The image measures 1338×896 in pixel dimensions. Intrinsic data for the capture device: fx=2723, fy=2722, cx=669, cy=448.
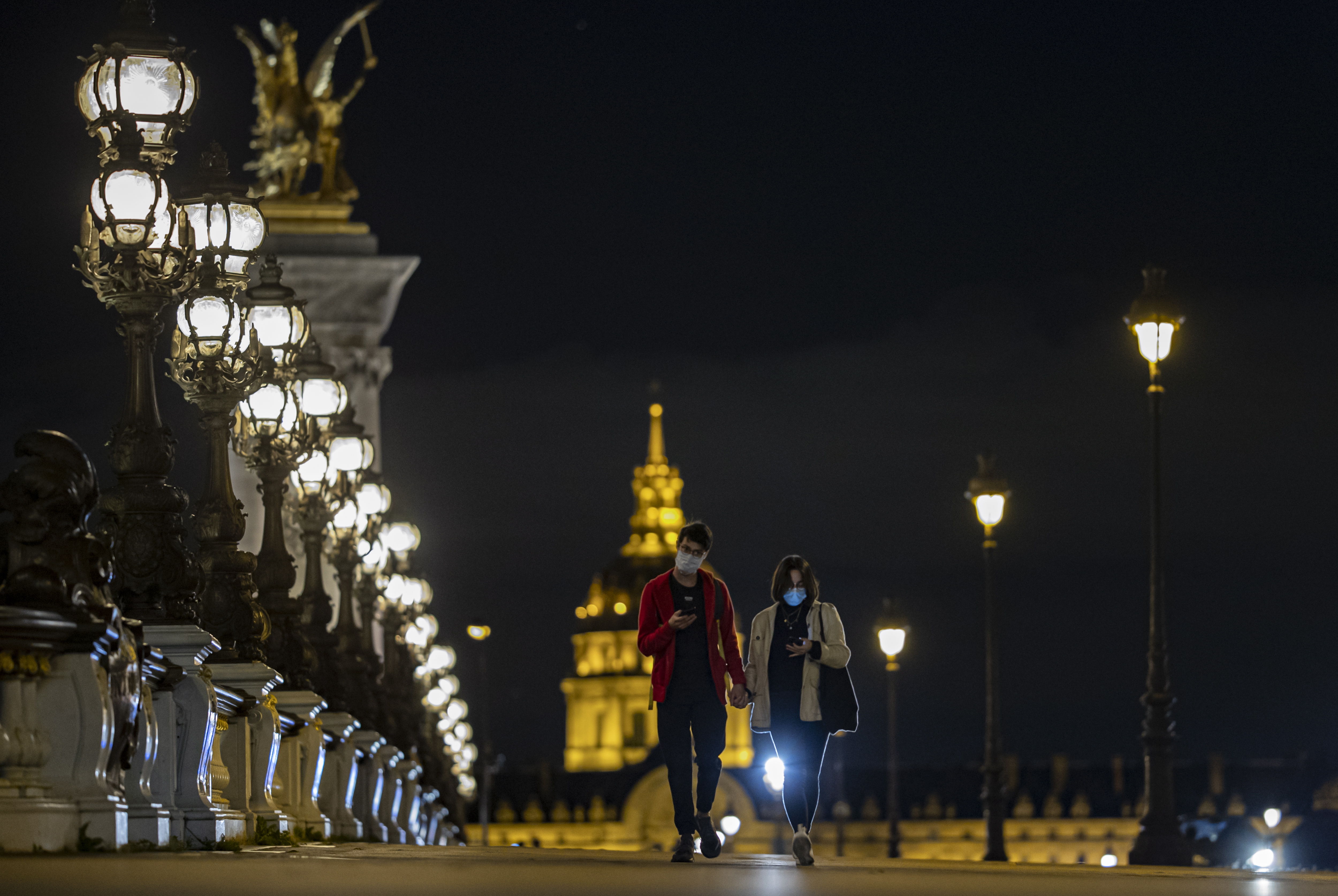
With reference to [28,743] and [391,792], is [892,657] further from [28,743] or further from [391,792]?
[28,743]

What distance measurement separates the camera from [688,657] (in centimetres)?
1589

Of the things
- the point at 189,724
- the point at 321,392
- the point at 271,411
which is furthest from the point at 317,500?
the point at 189,724

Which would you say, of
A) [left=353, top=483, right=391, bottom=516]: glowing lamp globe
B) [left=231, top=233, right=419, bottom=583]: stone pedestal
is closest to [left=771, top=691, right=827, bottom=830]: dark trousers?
[left=353, top=483, right=391, bottom=516]: glowing lamp globe

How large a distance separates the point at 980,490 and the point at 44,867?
91.1 ft

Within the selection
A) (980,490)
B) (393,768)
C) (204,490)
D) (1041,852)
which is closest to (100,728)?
(204,490)

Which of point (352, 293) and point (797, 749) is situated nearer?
point (797, 749)

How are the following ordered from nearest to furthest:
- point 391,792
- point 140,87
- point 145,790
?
1. point 145,790
2. point 140,87
3. point 391,792

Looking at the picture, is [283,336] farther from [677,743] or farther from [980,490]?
[980,490]

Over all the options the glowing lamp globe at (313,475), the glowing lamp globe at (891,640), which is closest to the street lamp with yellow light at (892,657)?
the glowing lamp globe at (891,640)

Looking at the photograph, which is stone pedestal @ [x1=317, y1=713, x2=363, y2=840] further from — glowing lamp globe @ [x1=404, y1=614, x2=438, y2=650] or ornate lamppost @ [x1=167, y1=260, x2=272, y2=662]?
glowing lamp globe @ [x1=404, y1=614, x2=438, y2=650]

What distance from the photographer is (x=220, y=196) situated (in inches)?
816

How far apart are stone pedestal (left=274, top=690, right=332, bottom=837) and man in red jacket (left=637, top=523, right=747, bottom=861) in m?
7.63

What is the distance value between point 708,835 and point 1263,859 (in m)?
37.1

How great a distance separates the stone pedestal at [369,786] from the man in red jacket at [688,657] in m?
14.6
